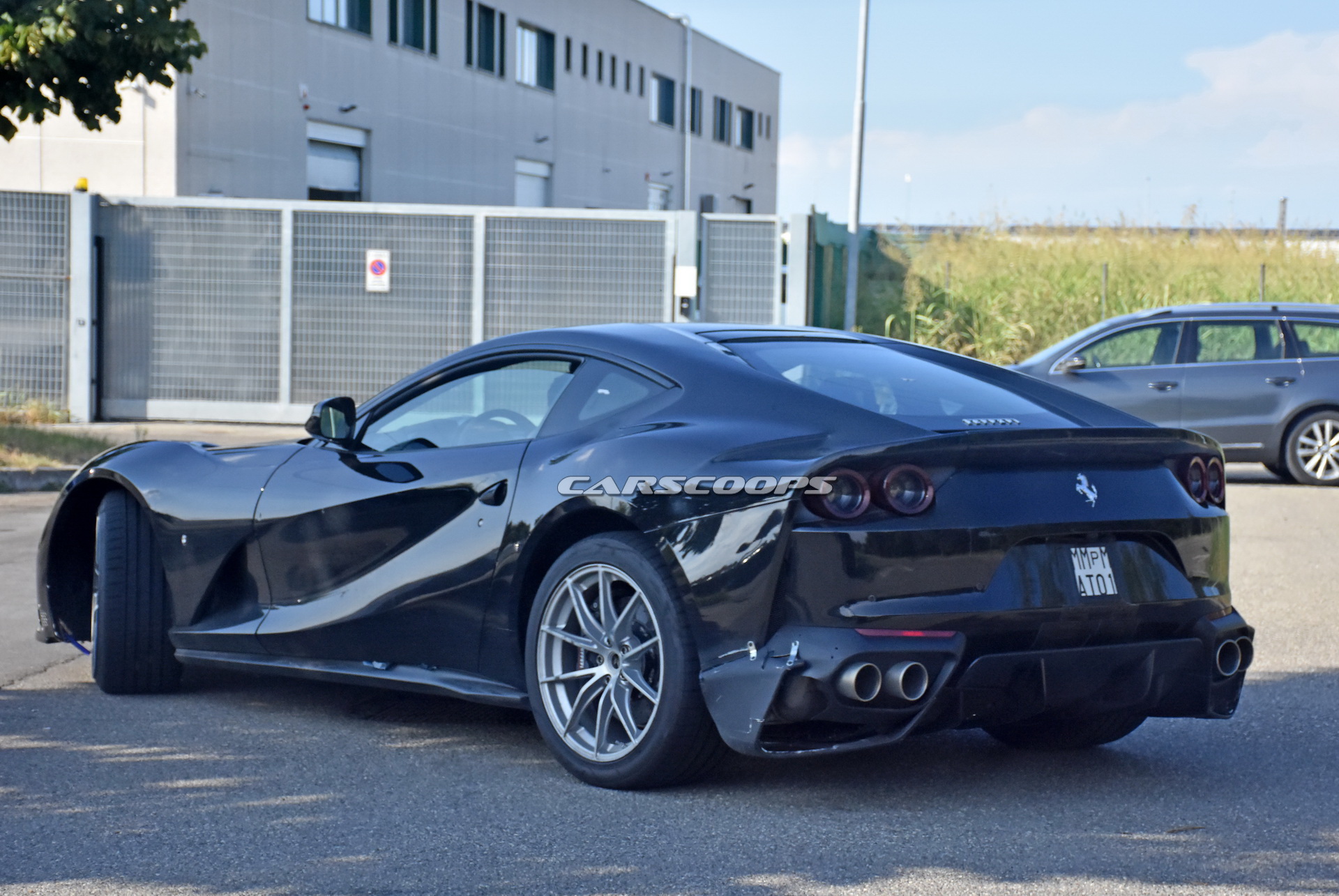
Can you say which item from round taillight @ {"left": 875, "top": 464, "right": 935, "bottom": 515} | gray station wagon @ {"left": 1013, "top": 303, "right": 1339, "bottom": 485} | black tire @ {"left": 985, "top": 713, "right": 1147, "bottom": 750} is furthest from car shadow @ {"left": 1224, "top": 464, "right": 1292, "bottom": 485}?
round taillight @ {"left": 875, "top": 464, "right": 935, "bottom": 515}

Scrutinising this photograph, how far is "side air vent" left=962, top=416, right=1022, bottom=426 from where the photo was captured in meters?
4.39

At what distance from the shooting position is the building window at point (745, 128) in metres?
59.9

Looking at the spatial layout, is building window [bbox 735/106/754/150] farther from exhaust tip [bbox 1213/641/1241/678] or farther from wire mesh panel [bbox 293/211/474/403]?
exhaust tip [bbox 1213/641/1241/678]

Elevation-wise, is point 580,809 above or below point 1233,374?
below

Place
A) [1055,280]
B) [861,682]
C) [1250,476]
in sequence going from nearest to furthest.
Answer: [861,682] < [1250,476] < [1055,280]

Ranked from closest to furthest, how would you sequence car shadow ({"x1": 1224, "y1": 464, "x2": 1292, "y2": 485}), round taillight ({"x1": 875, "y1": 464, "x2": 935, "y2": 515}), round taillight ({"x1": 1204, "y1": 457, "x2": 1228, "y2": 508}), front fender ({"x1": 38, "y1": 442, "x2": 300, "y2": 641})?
round taillight ({"x1": 875, "y1": 464, "x2": 935, "y2": 515}) < round taillight ({"x1": 1204, "y1": 457, "x2": 1228, "y2": 508}) < front fender ({"x1": 38, "y1": 442, "x2": 300, "y2": 641}) < car shadow ({"x1": 1224, "y1": 464, "x2": 1292, "y2": 485})

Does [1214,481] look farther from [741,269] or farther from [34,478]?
[741,269]

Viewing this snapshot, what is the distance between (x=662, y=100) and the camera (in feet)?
168

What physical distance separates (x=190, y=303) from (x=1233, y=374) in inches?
474

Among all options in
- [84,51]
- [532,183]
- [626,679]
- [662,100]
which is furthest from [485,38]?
[626,679]

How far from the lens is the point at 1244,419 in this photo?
49.0ft

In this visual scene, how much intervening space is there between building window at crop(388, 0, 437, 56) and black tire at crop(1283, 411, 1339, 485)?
73.4 ft

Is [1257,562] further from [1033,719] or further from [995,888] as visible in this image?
[995,888]

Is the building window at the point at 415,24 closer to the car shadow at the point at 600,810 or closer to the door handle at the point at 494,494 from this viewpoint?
the car shadow at the point at 600,810
